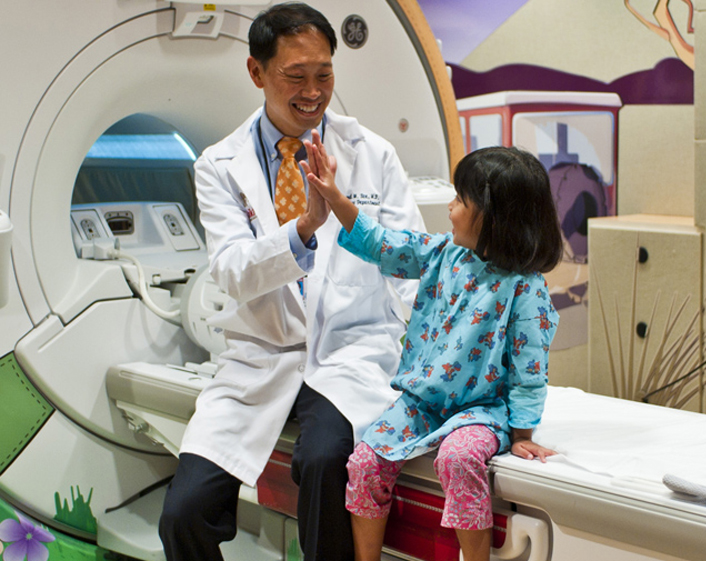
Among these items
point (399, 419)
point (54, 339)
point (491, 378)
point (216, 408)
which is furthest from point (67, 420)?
point (491, 378)

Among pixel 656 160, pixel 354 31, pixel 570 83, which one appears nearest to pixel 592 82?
pixel 570 83

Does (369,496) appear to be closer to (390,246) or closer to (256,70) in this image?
(390,246)

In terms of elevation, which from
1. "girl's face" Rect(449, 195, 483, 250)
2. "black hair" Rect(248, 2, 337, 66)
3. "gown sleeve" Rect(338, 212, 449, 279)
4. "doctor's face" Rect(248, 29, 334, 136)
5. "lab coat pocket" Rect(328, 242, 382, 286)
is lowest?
"lab coat pocket" Rect(328, 242, 382, 286)

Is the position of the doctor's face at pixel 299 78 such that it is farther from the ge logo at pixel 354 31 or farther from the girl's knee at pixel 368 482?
the girl's knee at pixel 368 482

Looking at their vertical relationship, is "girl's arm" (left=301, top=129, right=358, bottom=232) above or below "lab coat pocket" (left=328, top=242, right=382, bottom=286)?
above

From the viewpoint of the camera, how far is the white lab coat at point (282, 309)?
168cm

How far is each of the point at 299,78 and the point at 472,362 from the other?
771 mm

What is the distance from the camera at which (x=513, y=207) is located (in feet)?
4.90

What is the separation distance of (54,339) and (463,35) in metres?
2.70

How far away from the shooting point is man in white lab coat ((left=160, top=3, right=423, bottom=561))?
1.61 metres

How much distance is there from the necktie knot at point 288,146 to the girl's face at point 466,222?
20.3 inches

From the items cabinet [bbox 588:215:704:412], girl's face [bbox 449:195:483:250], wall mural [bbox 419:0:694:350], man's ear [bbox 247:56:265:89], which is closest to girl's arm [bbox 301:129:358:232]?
girl's face [bbox 449:195:483:250]

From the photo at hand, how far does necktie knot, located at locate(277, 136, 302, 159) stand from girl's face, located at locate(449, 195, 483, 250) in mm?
516

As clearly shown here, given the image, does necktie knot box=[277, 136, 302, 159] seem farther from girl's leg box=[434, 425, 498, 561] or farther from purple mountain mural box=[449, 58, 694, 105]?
purple mountain mural box=[449, 58, 694, 105]
